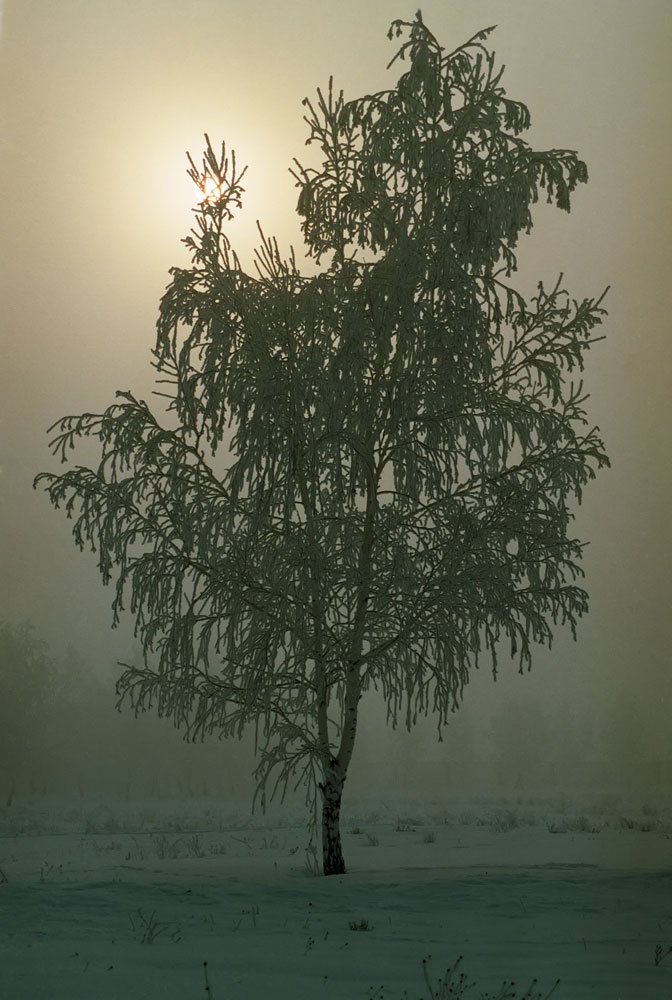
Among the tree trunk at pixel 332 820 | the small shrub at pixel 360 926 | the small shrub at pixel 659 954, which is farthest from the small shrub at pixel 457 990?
the tree trunk at pixel 332 820

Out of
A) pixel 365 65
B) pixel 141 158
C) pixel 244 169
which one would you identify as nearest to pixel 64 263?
pixel 141 158

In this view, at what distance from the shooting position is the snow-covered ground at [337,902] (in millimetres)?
3090

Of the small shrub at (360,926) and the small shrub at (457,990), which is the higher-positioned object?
the small shrub at (360,926)

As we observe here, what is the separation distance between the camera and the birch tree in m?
3.59

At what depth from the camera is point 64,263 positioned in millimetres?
4023

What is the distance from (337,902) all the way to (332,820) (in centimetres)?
32

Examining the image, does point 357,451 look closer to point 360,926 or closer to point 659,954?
point 360,926

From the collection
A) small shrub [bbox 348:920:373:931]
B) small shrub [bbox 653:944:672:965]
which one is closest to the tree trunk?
small shrub [bbox 348:920:373:931]

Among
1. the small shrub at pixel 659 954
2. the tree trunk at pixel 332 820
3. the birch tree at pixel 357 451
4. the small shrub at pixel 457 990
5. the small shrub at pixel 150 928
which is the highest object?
the birch tree at pixel 357 451

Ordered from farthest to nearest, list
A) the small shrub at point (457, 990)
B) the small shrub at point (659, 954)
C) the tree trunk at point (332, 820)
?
1. the tree trunk at point (332, 820)
2. the small shrub at point (659, 954)
3. the small shrub at point (457, 990)

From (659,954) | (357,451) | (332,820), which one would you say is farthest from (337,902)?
(357,451)

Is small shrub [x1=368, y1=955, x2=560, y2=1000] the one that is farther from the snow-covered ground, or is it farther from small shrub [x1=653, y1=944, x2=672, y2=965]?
small shrub [x1=653, y1=944, x2=672, y2=965]

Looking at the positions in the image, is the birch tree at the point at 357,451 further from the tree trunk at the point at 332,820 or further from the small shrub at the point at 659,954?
the small shrub at the point at 659,954

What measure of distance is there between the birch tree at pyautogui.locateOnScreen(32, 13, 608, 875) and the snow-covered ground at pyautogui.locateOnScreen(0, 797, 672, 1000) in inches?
9.7
